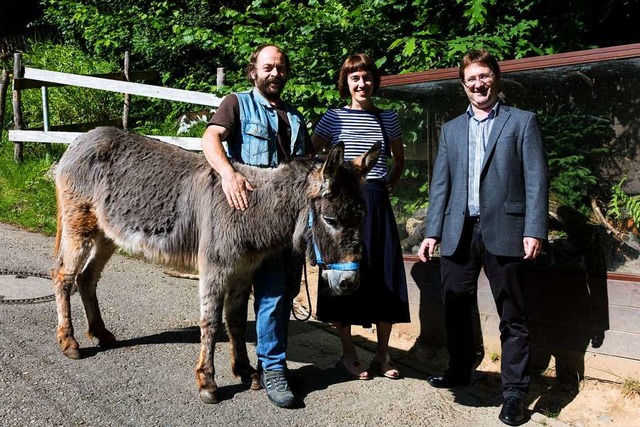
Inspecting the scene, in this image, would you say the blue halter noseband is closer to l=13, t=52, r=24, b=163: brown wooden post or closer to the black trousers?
the black trousers

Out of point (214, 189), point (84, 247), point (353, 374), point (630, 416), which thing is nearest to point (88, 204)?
point (84, 247)

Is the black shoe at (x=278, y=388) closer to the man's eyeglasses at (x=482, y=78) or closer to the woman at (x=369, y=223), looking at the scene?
the woman at (x=369, y=223)

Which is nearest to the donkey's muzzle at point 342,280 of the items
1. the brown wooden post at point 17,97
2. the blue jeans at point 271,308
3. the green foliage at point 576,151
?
the blue jeans at point 271,308

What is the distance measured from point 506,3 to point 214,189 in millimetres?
4430

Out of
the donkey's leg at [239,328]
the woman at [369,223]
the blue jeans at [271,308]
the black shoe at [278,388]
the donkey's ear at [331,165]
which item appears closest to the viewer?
→ the donkey's ear at [331,165]

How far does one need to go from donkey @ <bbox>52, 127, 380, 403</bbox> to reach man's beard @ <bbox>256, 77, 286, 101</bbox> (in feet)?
1.64

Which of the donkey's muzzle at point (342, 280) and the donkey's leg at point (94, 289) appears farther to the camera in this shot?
the donkey's leg at point (94, 289)

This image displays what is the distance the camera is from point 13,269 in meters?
6.48

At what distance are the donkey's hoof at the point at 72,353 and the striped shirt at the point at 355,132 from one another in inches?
93.9

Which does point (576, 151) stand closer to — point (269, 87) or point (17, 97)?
point (269, 87)

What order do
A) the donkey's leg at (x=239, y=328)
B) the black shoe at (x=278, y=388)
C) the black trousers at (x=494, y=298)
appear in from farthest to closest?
the donkey's leg at (x=239, y=328) → the black shoe at (x=278, y=388) → the black trousers at (x=494, y=298)

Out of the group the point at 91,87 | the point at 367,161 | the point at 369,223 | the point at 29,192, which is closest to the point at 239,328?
the point at 369,223

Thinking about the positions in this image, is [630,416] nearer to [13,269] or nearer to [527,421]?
[527,421]

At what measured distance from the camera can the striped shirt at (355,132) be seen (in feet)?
13.8
